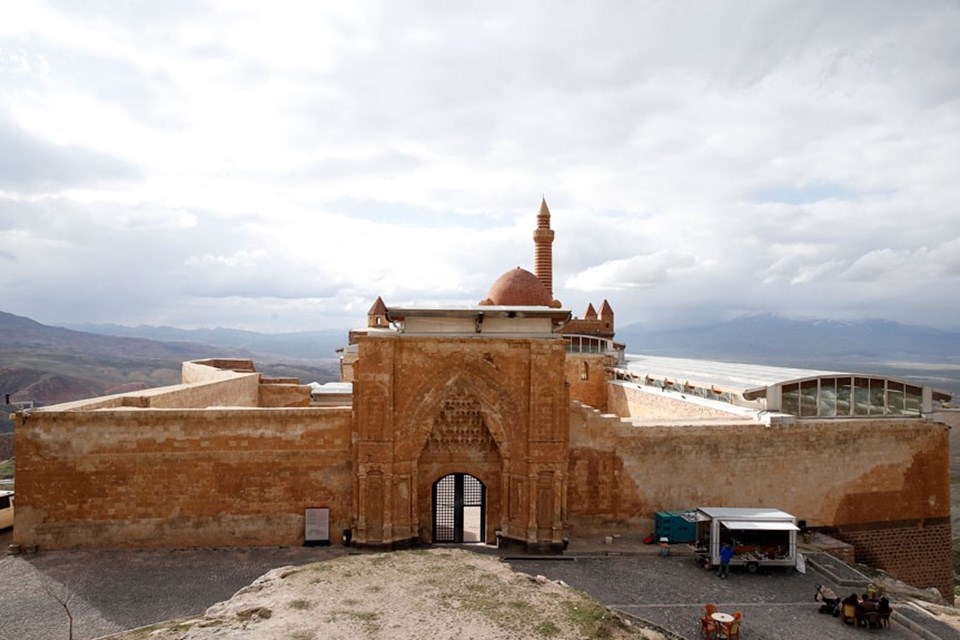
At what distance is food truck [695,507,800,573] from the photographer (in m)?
14.7

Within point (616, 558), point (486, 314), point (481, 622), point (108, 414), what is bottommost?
point (616, 558)

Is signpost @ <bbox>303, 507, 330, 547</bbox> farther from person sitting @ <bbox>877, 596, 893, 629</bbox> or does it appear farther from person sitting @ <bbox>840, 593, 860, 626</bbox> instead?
person sitting @ <bbox>877, 596, 893, 629</bbox>

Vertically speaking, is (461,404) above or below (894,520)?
above

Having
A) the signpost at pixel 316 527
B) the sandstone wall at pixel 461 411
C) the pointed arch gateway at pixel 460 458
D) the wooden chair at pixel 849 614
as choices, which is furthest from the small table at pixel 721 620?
the signpost at pixel 316 527

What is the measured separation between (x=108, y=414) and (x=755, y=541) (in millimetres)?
16362

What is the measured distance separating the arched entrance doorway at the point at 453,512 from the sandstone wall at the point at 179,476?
2.61 metres

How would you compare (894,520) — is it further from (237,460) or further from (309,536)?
(237,460)

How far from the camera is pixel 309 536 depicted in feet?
51.7

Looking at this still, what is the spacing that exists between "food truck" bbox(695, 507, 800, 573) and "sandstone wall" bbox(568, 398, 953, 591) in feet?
5.18

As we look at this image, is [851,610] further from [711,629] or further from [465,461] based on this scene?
[465,461]

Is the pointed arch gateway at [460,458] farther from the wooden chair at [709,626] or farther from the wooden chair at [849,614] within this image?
the wooden chair at [849,614]

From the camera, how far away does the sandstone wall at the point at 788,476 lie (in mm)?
16609

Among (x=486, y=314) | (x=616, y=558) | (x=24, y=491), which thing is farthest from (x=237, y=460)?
(x=616, y=558)

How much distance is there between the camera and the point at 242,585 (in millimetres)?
13414
